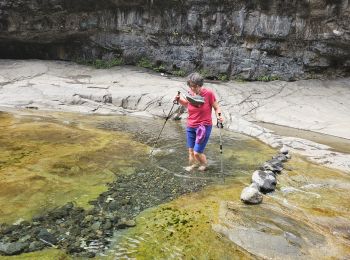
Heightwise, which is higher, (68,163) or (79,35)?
(79,35)

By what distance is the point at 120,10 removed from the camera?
2073cm

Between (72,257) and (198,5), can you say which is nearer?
(72,257)

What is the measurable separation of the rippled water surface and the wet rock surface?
172mm

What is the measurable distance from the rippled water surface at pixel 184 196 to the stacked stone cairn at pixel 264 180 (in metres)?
0.18

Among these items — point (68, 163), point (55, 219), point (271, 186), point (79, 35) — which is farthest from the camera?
point (79, 35)

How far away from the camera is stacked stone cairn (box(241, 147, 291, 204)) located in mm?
6430

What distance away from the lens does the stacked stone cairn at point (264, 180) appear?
6.43 m

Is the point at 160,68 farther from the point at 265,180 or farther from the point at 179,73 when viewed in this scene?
the point at 265,180

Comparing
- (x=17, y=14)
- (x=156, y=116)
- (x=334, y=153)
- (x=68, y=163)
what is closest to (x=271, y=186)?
(x=334, y=153)

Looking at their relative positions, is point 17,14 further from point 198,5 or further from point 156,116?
point 156,116

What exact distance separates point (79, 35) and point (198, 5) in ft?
23.6

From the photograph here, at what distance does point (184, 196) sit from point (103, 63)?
1583 cm

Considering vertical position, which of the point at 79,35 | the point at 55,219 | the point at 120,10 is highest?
the point at 120,10

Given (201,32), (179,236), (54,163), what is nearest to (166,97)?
(201,32)
